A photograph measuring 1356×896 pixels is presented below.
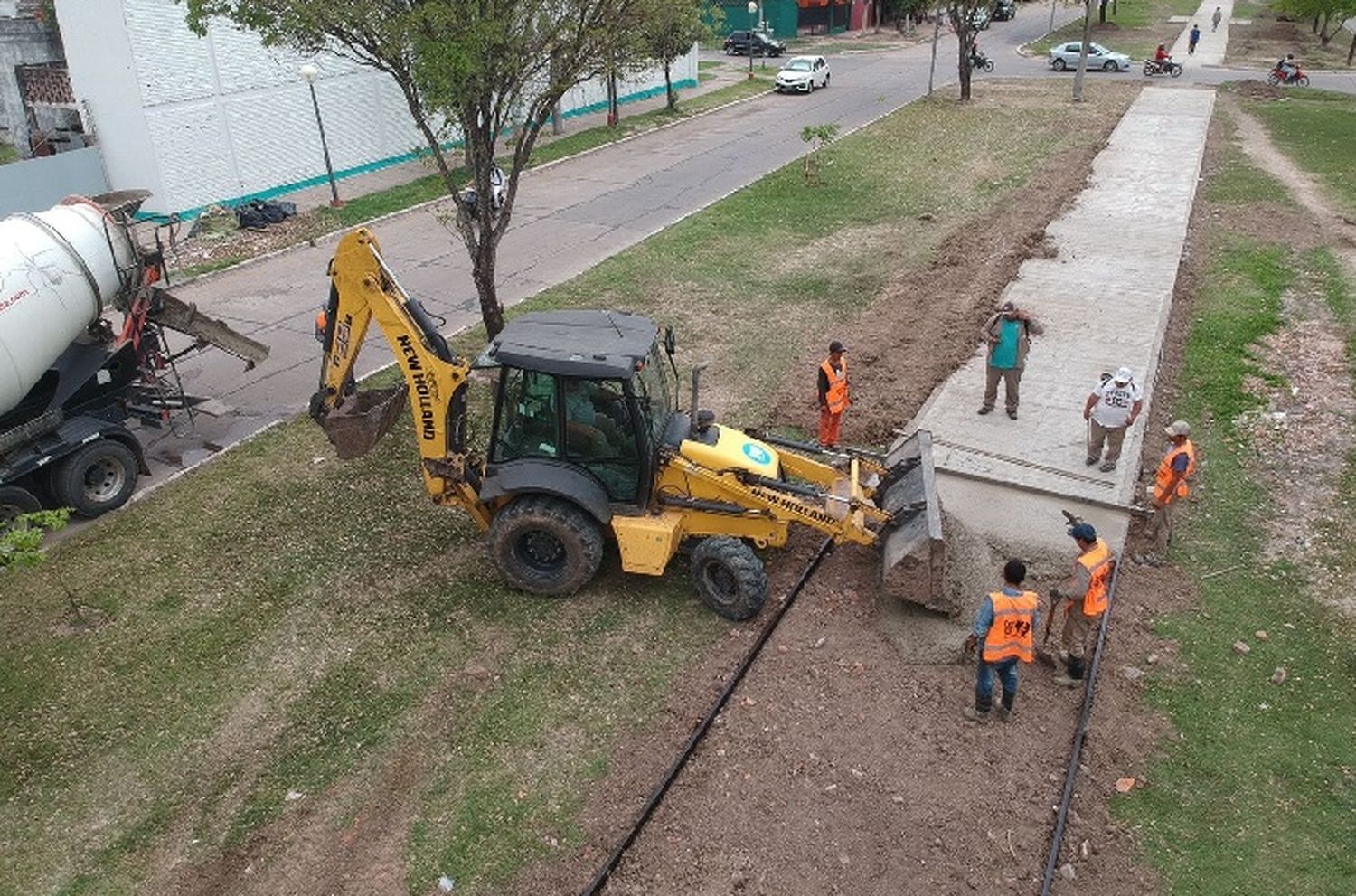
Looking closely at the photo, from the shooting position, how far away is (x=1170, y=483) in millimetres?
9602

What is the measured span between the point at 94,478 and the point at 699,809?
8321 mm

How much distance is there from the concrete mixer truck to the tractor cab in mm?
5225

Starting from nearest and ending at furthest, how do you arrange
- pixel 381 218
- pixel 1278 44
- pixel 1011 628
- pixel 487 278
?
pixel 1011 628
pixel 487 278
pixel 381 218
pixel 1278 44

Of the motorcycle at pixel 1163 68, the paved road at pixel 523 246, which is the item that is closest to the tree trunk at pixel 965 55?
the paved road at pixel 523 246

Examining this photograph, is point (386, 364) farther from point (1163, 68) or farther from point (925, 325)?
point (1163, 68)

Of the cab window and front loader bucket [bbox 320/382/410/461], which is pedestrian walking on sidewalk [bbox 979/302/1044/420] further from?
front loader bucket [bbox 320/382/410/461]

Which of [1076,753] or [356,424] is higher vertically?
[356,424]

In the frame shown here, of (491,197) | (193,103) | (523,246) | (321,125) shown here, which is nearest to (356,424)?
(491,197)

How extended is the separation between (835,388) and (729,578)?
3201 millimetres

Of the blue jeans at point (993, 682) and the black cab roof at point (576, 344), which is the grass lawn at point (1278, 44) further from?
the blue jeans at point (993, 682)

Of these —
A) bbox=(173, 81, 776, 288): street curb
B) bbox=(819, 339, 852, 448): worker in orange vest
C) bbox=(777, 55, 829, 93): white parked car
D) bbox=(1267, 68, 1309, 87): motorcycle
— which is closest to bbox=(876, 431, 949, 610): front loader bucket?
bbox=(819, 339, 852, 448): worker in orange vest

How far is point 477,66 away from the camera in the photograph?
11.7 m

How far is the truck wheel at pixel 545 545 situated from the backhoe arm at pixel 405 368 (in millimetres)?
541

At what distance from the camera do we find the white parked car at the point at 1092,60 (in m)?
42.2
